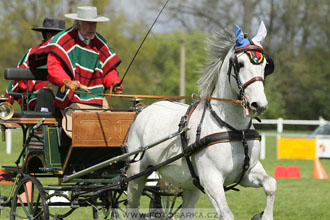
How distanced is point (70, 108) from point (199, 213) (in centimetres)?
175

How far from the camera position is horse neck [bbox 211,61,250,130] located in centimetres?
513

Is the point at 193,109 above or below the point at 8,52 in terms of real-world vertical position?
above

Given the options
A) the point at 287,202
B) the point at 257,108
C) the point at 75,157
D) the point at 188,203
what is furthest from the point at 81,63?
the point at 287,202

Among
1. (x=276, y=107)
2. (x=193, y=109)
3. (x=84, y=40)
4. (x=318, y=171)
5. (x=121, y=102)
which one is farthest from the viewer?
(x=276, y=107)

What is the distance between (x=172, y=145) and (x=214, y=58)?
34.7 inches

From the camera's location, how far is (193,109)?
550 centimetres

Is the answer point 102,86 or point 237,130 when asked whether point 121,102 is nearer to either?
point 102,86

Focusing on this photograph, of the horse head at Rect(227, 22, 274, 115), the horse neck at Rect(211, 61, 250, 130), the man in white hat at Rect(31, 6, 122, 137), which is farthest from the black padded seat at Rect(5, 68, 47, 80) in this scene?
the horse head at Rect(227, 22, 274, 115)

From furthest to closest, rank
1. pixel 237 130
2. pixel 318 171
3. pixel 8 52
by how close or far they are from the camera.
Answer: pixel 8 52, pixel 318 171, pixel 237 130

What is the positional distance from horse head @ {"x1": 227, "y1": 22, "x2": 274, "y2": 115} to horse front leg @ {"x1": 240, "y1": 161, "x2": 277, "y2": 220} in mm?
601

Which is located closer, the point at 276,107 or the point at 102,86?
the point at 102,86

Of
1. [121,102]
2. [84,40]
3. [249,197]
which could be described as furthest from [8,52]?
[84,40]

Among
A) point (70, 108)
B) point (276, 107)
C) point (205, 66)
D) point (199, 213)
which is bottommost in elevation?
point (276, 107)

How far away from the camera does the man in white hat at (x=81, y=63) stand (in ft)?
21.3
